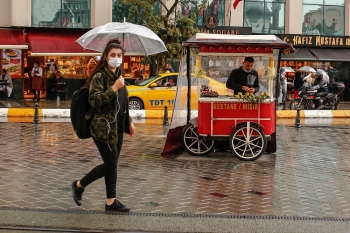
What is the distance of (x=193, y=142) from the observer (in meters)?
12.6

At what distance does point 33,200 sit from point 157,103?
1450 cm

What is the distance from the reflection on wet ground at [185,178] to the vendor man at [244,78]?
4.10 ft

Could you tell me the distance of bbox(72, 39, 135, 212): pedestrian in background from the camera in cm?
739

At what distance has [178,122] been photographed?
42.0 ft

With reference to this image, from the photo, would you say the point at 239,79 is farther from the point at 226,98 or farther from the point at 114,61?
the point at 114,61

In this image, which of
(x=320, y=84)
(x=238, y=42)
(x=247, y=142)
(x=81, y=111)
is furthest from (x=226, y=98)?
(x=320, y=84)

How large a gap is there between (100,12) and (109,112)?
24.6m

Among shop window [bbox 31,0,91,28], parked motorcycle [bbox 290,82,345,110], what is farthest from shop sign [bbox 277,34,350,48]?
shop window [bbox 31,0,91,28]

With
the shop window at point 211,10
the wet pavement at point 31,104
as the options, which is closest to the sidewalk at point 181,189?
the wet pavement at point 31,104

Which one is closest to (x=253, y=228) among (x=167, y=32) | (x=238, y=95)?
(x=238, y=95)

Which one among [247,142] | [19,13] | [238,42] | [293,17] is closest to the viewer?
[238,42]

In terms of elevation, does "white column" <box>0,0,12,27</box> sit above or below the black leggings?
above

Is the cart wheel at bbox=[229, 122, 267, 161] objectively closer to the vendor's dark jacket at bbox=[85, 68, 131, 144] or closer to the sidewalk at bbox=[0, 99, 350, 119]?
the vendor's dark jacket at bbox=[85, 68, 131, 144]

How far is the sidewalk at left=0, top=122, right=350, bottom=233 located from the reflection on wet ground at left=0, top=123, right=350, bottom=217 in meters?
0.01
